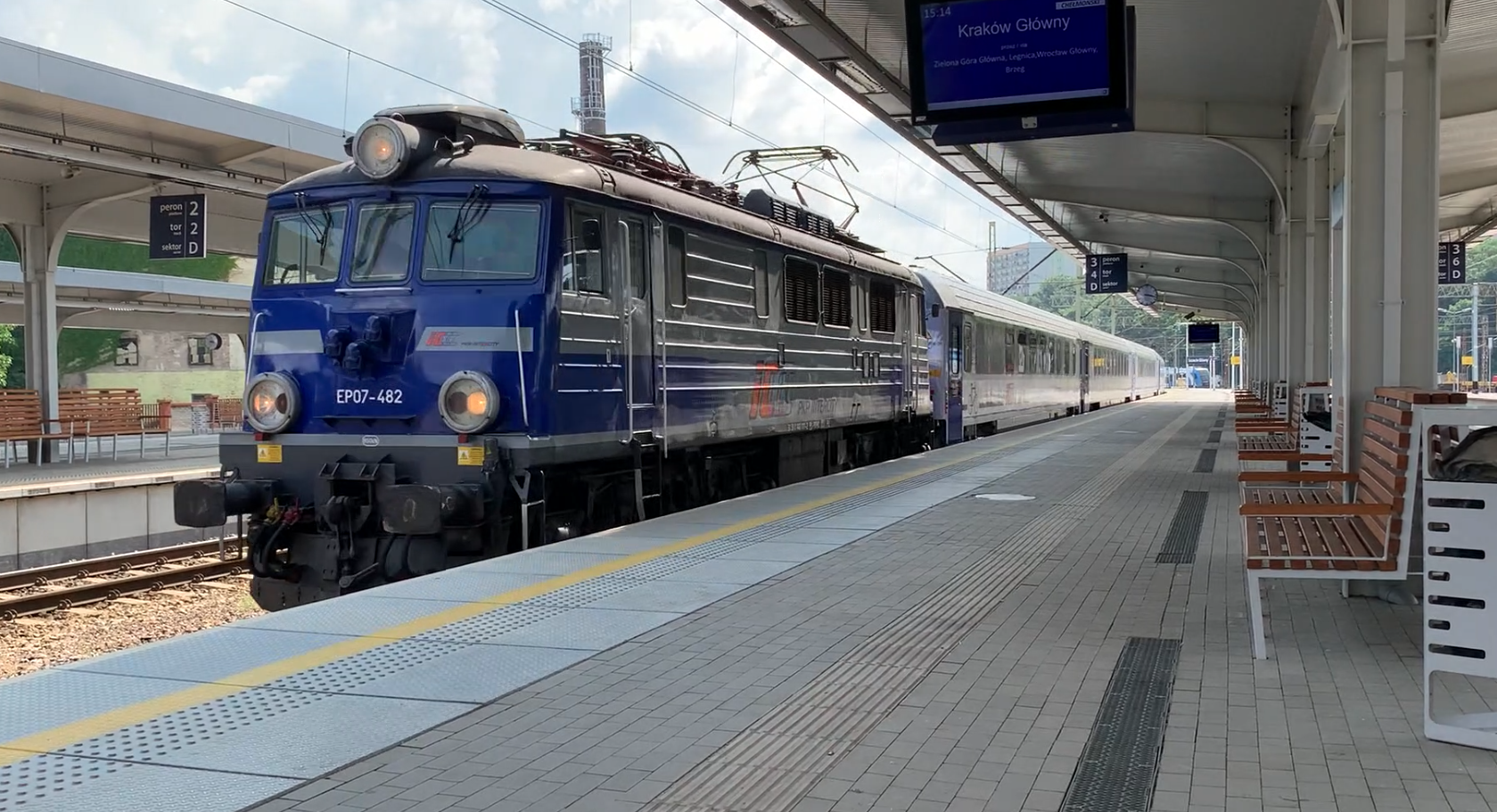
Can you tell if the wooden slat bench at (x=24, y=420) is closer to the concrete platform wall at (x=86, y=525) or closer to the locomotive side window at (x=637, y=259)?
the concrete platform wall at (x=86, y=525)

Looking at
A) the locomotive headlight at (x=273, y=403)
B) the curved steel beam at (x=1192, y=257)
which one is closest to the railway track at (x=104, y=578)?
the locomotive headlight at (x=273, y=403)

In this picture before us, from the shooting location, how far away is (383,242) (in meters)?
8.96

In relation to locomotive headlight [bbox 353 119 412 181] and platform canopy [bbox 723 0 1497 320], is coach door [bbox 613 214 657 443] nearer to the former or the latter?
locomotive headlight [bbox 353 119 412 181]

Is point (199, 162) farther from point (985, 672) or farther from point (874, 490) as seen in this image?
point (985, 672)

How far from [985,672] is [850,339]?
10263 mm

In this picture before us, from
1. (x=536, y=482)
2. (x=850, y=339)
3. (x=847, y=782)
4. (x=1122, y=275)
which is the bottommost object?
(x=847, y=782)

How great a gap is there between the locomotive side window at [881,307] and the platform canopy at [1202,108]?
7.00ft

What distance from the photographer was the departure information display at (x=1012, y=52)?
10.1 metres

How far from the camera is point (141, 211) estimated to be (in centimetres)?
2359

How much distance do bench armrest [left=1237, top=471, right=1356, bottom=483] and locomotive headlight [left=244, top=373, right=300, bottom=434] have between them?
6.65m

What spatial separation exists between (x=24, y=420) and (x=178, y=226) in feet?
13.7

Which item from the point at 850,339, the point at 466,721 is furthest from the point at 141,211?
the point at 466,721

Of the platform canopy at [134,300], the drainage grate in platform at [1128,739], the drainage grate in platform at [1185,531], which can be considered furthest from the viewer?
the platform canopy at [134,300]

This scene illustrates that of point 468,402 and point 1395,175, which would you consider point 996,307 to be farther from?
point 468,402
